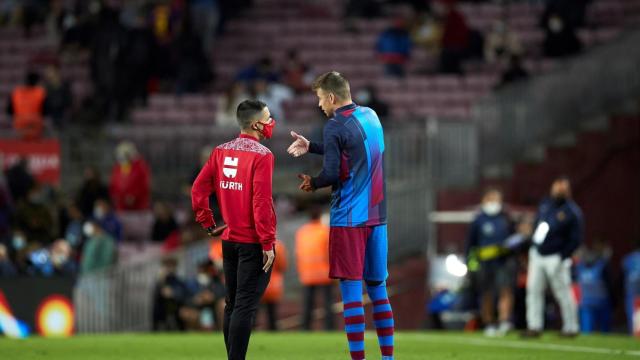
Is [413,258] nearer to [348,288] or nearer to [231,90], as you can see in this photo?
[231,90]

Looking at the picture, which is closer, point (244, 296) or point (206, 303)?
point (244, 296)

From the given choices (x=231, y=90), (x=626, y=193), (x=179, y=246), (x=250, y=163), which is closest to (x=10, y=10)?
(x=231, y=90)

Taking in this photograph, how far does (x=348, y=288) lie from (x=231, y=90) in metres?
18.1

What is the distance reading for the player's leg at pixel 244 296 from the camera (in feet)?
42.2

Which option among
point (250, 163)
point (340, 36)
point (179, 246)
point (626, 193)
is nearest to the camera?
point (250, 163)

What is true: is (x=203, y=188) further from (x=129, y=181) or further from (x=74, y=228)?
(x=129, y=181)

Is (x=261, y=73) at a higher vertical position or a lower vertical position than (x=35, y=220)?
higher

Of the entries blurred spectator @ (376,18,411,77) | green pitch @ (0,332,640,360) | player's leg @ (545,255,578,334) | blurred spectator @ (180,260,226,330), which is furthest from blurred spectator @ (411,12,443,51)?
player's leg @ (545,255,578,334)

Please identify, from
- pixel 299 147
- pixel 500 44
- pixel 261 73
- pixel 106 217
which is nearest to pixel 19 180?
pixel 106 217

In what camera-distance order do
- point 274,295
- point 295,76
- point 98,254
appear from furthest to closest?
point 295,76 → point 98,254 → point 274,295

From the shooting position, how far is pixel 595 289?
27.7 meters

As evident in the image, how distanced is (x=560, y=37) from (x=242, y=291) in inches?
781

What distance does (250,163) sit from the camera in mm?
12914

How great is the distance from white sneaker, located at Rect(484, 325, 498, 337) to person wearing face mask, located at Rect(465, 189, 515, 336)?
68 millimetres
